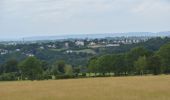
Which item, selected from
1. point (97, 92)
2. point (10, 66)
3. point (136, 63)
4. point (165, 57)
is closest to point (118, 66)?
point (136, 63)

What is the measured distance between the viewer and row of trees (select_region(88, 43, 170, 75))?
85.7 m

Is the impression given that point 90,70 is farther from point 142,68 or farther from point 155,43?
point 155,43

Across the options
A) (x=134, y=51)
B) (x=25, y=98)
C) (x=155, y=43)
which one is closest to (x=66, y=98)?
(x=25, y=98)

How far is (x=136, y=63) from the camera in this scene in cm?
8819

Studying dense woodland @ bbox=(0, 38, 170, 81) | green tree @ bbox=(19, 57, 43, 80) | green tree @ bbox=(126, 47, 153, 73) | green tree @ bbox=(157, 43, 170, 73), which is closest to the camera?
dense woodland @ bbox=(0, 38, 170, 81)

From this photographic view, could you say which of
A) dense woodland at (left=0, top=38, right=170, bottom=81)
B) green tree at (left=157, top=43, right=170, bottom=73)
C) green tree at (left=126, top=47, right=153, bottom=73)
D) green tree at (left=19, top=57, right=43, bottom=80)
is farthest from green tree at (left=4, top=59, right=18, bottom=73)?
green tree at (left=157, top=43, right=170, bottom=73)

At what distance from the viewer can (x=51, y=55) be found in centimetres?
17288

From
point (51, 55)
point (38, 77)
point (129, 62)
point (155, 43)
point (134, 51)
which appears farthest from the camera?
point (51, 55)

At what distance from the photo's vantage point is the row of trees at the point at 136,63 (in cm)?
8569

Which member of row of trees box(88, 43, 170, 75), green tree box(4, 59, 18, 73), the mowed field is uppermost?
the mowed field

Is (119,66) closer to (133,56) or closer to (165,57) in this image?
(133,56)

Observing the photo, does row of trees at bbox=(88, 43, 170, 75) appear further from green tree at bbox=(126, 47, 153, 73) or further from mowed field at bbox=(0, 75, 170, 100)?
mowed field at bbox=(0, 75, 170, 100)

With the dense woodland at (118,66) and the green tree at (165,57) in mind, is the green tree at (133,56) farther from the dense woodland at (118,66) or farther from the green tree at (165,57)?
the green tree at (165,57)

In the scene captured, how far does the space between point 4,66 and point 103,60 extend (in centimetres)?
2629
